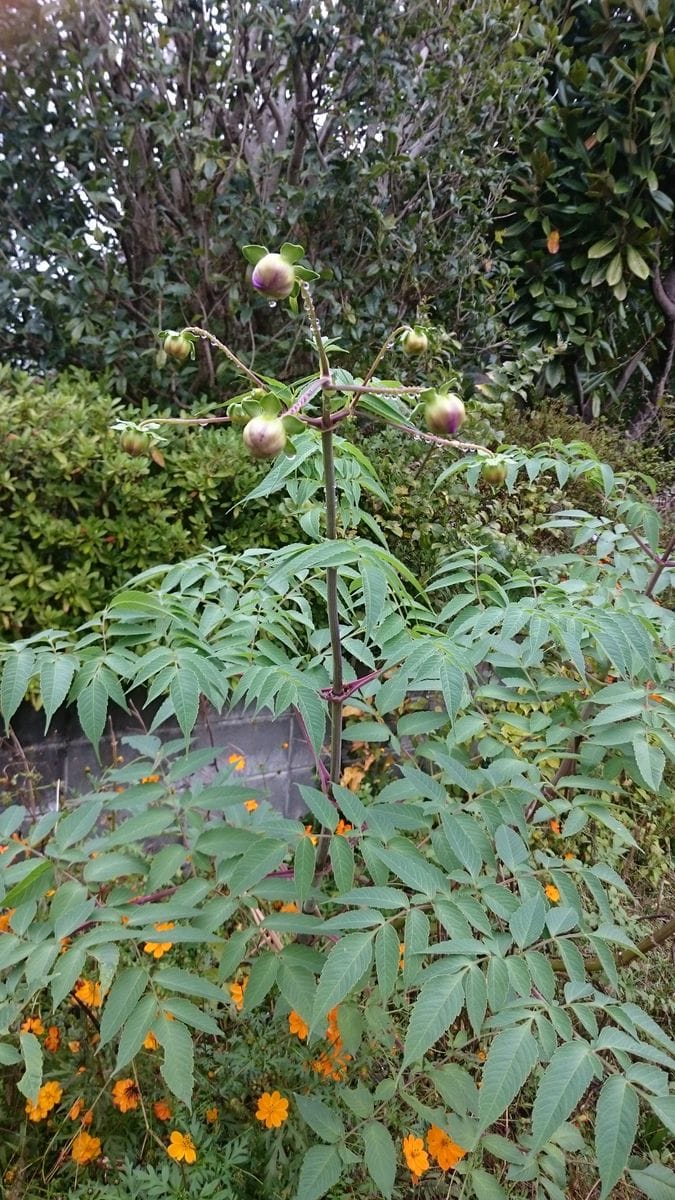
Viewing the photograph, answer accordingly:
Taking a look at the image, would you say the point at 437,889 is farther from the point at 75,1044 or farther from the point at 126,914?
the point at 75,1044

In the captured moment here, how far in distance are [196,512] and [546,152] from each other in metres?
3.94

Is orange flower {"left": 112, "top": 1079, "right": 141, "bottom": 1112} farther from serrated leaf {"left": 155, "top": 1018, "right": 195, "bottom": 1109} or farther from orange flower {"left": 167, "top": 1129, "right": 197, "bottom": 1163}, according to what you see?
serrated leaf {"left": 155, "top": 1018, "right": 195, "bottom": 1109}

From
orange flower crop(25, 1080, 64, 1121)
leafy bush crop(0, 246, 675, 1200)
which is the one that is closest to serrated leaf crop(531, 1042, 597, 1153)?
leafy bush crop(0, 246, 675, 1200)

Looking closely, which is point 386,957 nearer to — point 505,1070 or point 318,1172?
point 505,1070

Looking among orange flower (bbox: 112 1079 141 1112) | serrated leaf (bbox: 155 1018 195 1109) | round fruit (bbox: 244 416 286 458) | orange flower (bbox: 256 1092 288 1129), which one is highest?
round fruit (bbox: 244 416 286 458)

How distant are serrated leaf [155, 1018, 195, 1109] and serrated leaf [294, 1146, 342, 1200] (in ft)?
0.81

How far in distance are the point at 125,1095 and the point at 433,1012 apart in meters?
0.76

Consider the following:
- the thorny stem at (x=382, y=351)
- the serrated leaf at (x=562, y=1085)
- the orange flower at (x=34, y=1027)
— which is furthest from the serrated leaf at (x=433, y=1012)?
the orange flower at (x=34, y=1027)

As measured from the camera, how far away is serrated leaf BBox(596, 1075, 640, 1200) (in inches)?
28.8

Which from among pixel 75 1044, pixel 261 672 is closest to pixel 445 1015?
pixel 261 672

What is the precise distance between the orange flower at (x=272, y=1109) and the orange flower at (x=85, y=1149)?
0.27m

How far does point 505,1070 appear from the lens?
78 cm

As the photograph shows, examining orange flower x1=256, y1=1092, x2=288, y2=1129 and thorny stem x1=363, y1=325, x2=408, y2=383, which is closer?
thorny stem x1=363, y1=325, x2=408, y2=383

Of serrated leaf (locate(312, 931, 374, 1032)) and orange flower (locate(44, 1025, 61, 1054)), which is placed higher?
serrated leaf (locate(312, 931, 374, 1032))
